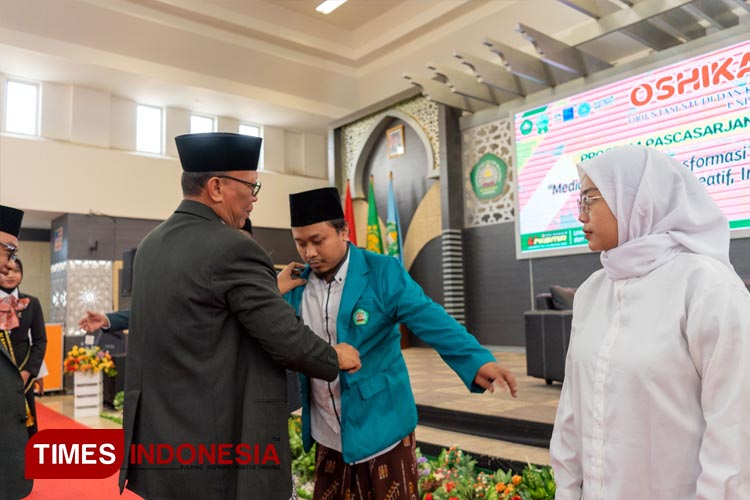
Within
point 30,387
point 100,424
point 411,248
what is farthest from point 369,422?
point 411,248

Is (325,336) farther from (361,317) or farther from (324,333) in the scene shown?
(361,317)

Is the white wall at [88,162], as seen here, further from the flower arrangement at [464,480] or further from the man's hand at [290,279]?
the man's hand at [290,279]

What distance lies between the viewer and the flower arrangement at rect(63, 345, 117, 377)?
5844 millimetres

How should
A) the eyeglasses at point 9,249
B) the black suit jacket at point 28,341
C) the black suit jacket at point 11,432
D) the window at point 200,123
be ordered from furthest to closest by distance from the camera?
the window at point 200,123, the black suit jacket at point 28,341, the eyeglasses at point 9,249, the black suit jacket at point 11,432

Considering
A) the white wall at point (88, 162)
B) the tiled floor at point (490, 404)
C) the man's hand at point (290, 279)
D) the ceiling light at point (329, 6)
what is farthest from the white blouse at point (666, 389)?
the ceiling light at point (329, 6)

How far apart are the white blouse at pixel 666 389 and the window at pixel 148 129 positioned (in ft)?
33.2

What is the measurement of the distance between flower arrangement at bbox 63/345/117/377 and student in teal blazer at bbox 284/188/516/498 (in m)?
4.91

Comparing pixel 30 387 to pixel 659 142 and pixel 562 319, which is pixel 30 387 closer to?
pixel 562 319

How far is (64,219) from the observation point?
9109 mm

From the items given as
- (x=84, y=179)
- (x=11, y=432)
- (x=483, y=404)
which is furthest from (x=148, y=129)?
(x=11, y=432)

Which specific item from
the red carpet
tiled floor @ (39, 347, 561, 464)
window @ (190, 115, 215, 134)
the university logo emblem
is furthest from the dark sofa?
window @ (190, 115, 215, 134)

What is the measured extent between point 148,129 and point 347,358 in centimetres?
998

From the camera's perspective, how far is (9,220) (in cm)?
235

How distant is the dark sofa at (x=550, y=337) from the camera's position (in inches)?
181
